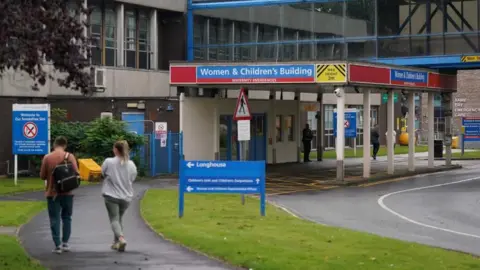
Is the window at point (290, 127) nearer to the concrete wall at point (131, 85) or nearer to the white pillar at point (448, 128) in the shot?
the concrete wall at point (131, 85)

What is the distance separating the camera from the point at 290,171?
115ft

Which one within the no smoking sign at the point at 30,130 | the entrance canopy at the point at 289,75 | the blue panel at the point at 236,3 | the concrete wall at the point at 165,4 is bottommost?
the no smoking sign at the point at 30,130

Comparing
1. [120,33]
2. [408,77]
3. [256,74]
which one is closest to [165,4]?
[120,33]

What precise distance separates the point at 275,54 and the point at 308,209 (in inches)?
796

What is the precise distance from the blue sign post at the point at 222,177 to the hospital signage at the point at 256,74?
41.8 ft

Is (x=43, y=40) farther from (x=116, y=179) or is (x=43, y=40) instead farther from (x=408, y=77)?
(x=408, y=77)

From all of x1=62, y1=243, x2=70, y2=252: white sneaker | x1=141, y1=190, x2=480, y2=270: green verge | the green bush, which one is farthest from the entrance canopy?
x1=62, y1=243, x2=70, y2=252: white sneaker

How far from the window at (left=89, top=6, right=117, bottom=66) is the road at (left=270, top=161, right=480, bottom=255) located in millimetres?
13003

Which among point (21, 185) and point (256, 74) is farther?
point (256, 74)

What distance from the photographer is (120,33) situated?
119 feet

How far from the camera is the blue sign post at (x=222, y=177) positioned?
53.7ft

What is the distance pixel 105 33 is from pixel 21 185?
11.8 metres

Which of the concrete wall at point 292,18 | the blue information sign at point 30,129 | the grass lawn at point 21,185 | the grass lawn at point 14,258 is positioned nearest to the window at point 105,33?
the concrete wall at point 292,18

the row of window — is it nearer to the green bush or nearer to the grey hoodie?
the green bush
